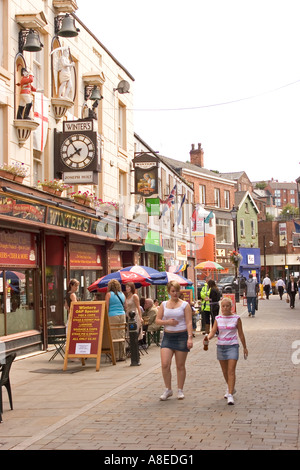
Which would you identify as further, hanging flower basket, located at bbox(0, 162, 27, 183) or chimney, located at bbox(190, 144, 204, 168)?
chimney, located at bbox(190, 144, 204, 168)

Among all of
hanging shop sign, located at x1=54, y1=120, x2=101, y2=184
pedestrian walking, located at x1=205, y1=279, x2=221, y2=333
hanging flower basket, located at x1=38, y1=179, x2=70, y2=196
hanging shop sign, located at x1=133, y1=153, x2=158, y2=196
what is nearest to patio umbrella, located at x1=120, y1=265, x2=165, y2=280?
hanging flower basket, located at x1=38, y1=179, x2=70, y2=196

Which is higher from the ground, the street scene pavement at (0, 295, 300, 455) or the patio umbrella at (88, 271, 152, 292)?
the patio umbrella at (88, 271, 152, 292)

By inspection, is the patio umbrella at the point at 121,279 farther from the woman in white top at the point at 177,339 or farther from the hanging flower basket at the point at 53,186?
the woman in white top at the point at 177,339

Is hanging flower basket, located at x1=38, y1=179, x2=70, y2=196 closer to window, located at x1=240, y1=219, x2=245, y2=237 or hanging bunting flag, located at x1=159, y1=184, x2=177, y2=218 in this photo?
hanging bunting flag, located at x1=159, y1=184, x2=177, y2=218

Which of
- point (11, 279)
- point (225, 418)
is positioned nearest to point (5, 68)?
point (11, 279)

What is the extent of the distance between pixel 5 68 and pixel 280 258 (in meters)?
68.9

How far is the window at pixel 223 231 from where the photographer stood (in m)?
62.3

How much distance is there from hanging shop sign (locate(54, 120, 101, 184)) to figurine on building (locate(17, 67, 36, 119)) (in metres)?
2.42

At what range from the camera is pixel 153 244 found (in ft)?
98.1

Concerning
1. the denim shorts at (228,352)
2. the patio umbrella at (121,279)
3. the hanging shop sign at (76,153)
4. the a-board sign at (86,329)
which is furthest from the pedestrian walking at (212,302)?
the denim shorts at (228,352)

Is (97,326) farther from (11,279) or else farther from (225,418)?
(225,418)

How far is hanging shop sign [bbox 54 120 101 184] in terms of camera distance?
18062mm

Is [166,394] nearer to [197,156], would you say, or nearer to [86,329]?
[86,329]

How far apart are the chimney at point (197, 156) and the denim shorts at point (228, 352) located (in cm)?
5511
